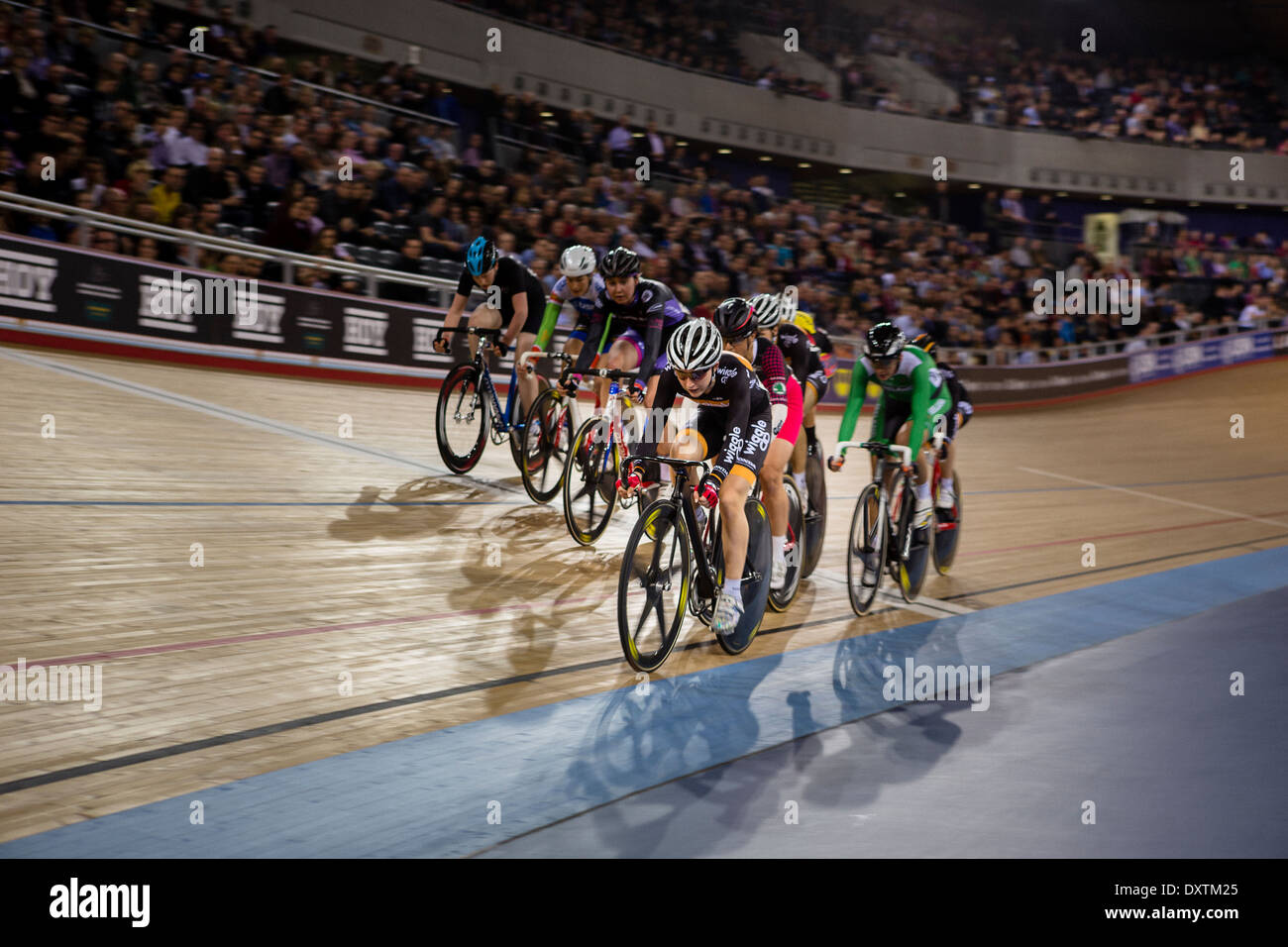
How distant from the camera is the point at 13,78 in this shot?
8.28 m

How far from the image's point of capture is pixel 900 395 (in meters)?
5.86

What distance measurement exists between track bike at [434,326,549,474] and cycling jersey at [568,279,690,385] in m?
0.68

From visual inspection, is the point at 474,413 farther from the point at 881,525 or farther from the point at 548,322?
the point at 881,525

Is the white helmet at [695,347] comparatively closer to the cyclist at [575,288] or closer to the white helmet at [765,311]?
the white helmet at [765,311]

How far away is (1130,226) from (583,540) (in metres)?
25.6

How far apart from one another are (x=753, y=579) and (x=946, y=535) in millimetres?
2677

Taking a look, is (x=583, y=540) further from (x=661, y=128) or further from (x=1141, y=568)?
(x=661, y=128)

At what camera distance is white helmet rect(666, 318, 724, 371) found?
13.3 ft

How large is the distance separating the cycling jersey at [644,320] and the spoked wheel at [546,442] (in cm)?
44

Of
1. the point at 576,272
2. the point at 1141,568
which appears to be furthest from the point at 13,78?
the point at 1141,568

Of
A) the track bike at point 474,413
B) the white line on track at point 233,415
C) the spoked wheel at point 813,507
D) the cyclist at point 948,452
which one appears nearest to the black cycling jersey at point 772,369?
the spoked wheel at point 813,507

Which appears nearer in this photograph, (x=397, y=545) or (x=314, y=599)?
(x=314, y=599)

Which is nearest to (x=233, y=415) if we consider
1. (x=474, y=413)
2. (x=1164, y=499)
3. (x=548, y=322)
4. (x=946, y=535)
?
(x=474, y=413)

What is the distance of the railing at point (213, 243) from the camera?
27.6ft
